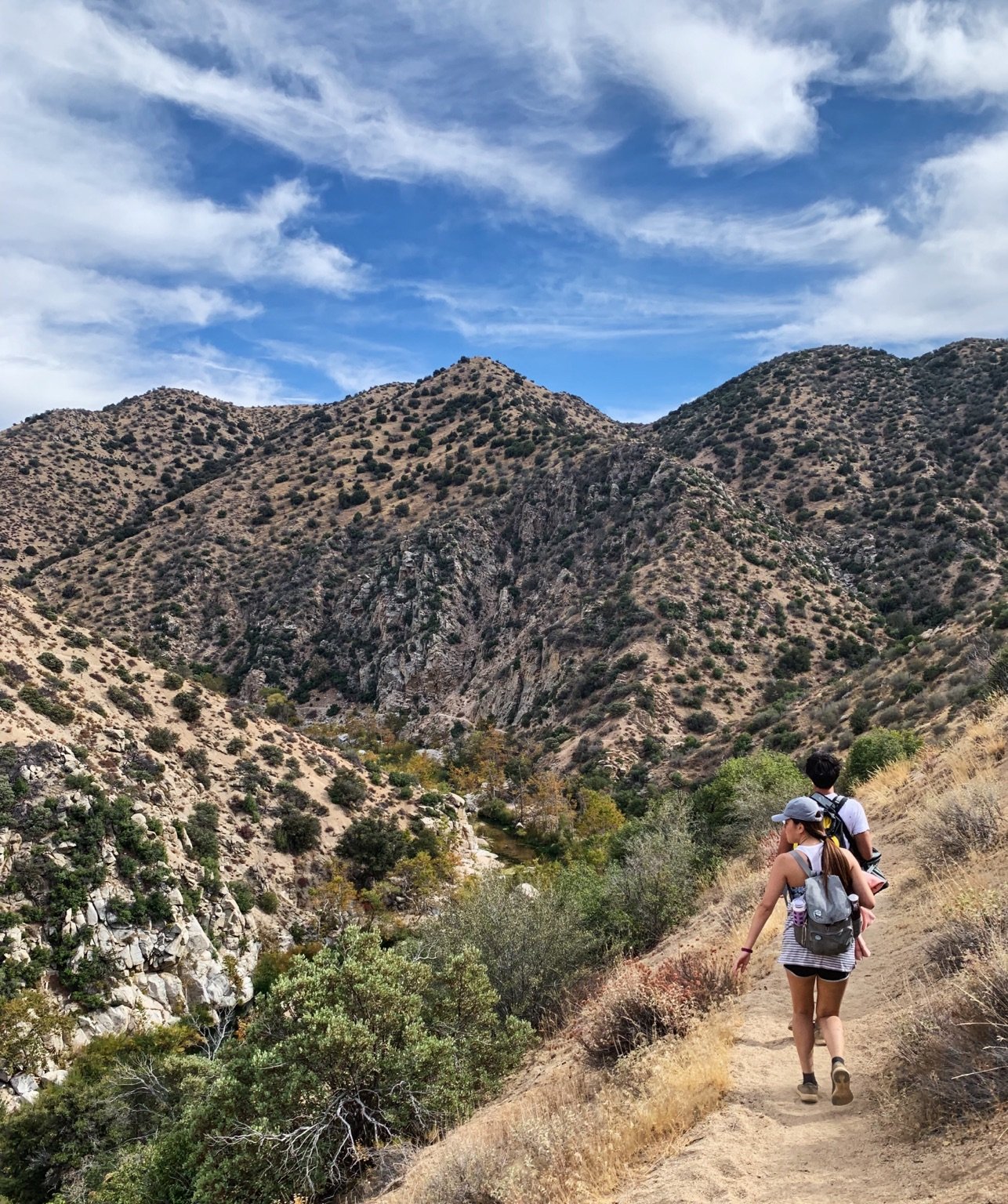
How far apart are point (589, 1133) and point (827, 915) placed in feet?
8.72

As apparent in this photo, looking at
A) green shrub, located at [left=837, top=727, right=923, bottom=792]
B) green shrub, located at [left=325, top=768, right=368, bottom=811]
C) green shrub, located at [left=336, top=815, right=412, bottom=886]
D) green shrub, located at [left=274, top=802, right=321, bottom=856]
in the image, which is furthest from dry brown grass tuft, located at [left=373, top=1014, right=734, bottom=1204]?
green shrub, located at [left=325, top=768, right=368, bottom=811]

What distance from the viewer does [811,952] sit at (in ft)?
16.1

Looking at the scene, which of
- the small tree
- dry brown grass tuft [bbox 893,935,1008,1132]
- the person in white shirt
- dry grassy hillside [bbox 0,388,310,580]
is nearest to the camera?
dry brown grass tuft [bbox 893,935,1008,1132]

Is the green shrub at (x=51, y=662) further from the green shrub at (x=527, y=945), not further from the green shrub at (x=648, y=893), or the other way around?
the green shrub at (x=648, y=893)

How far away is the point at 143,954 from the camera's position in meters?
22.4

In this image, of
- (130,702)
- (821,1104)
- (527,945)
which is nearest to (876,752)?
(527,945)

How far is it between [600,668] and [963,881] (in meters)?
42.5

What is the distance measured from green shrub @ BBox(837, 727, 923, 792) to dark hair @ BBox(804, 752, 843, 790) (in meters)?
13.5

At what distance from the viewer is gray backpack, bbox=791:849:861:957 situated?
4746 millimetres

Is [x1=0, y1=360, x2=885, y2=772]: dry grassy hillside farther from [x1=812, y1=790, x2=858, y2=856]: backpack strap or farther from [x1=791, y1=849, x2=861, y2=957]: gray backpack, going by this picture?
[x1=791, y1=849, x2=861, y2=957]: gray backpack

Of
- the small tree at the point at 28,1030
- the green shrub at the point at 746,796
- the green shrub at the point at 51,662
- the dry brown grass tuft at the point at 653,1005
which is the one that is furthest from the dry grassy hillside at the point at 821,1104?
the green shrub at the point at 51,662

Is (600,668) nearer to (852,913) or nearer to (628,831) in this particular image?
(628,831)

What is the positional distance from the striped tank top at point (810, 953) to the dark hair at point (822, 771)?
1.60 feet

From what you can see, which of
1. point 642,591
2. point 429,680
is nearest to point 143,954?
point 642,591
